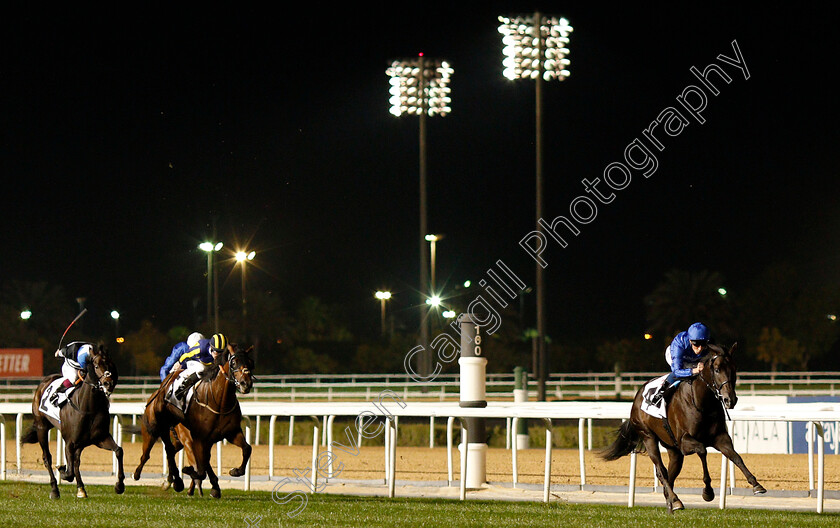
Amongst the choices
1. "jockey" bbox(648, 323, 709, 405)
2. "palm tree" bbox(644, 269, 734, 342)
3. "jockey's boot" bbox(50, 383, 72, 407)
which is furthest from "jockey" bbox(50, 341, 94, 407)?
"palm tree" bbox(644, 269, 734, 342)

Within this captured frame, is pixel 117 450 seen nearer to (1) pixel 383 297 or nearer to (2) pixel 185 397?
(2) pixel 185 397

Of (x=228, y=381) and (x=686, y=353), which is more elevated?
(x=686, y=353)

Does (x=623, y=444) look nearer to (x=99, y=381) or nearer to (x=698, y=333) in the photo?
(x=698, y=333)

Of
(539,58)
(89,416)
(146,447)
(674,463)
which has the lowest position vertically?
(146,447)

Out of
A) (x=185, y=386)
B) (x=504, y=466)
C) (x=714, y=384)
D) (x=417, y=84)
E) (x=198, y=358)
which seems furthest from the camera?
(x=417, y=84)

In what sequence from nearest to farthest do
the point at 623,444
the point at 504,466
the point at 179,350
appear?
1. the point at 623,444
2. the point at 179,350
3. the point at 504,466

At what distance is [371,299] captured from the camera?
61906 millimetres

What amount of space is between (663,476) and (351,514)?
205cm

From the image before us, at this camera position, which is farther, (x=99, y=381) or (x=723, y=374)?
(x=99, y=381)

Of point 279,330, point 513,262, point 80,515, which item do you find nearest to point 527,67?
point 80,515

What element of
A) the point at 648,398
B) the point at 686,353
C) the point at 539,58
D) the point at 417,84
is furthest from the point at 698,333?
the point at 417,84

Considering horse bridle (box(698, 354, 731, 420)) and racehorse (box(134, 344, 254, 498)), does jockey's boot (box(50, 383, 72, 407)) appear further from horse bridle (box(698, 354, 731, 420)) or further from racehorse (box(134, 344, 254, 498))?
horse bridle (box(698, 354, 731, 420))

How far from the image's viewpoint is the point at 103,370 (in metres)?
7.87

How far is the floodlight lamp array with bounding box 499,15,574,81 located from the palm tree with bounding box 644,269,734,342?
2786 centimetres
